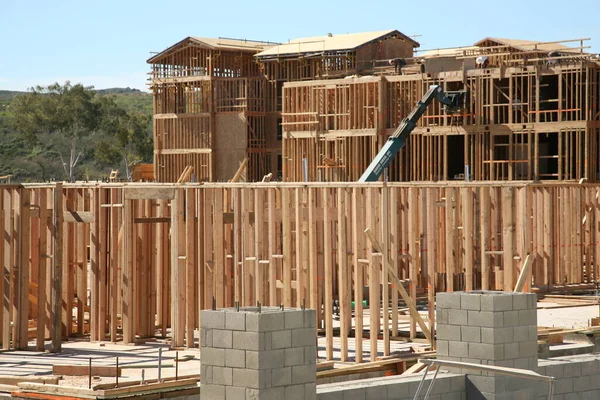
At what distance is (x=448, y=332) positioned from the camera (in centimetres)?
1405

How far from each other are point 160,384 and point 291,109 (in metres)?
30.3

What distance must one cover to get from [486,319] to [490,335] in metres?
0.20

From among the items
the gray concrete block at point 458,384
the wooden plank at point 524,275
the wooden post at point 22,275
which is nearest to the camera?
the gray concrete block at point 458,384

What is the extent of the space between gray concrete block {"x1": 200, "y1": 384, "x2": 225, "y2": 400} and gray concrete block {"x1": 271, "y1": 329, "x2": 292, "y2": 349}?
690 mm

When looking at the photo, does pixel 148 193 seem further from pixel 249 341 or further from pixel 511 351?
pixel 249 341

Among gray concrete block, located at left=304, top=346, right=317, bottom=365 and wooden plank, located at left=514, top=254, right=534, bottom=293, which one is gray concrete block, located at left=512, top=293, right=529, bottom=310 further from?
wooden plank, located at left=514, top=254, right=534, bottom=293

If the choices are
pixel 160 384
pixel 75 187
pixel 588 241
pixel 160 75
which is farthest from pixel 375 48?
pixel 160 384

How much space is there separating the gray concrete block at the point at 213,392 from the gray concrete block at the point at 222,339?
1.37ft

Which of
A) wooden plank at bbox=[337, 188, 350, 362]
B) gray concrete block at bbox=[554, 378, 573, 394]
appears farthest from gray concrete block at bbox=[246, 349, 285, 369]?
wooden plank at bbox=[337, 188, 350, 362]

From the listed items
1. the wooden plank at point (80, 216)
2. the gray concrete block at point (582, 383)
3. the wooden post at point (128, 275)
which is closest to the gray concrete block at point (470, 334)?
the gray concrete block at point (582, 383)

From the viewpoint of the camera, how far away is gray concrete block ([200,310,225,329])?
1184 centimetres

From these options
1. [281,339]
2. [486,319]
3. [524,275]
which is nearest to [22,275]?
[524,275]

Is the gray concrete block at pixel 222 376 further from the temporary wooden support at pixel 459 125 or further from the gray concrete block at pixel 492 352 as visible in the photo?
the temporary wooden support at pixel 459 125

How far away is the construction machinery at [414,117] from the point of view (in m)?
37.6
